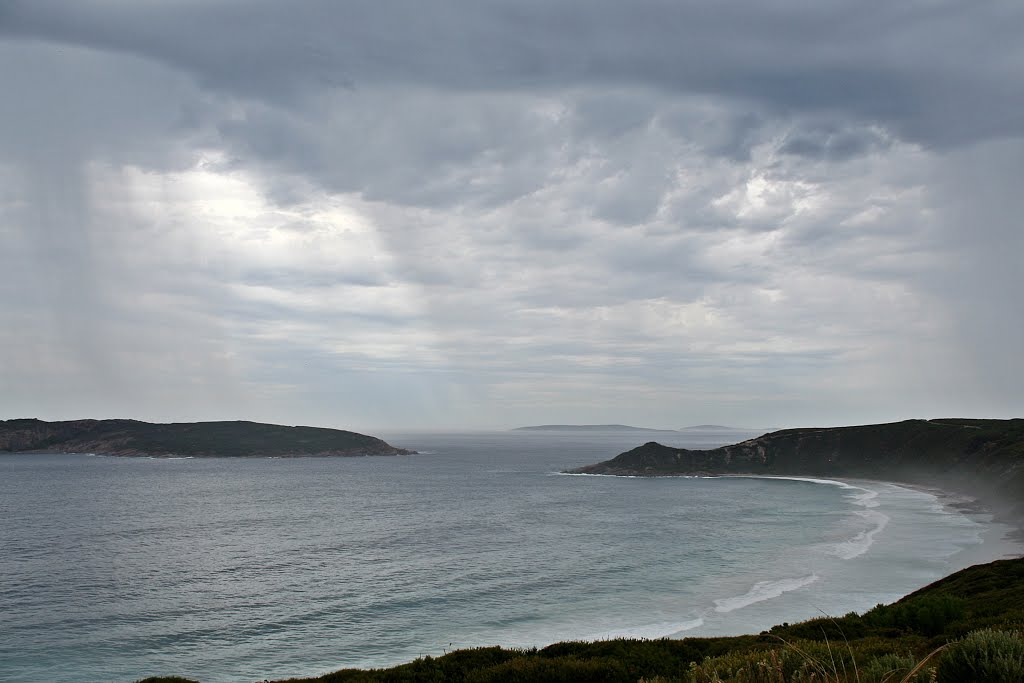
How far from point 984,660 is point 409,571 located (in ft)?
180

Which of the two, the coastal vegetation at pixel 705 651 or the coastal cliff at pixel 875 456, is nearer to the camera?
the coastal vegetation at pixel 705 651

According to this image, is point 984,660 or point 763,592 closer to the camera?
point 984,660

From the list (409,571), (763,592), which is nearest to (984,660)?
(763,592)

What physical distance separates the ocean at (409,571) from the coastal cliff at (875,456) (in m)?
26.8

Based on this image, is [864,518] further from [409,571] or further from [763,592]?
[409,571]

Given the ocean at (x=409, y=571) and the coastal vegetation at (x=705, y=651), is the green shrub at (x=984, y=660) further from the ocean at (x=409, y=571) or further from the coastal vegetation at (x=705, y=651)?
the ocean at (x=409, y=571)

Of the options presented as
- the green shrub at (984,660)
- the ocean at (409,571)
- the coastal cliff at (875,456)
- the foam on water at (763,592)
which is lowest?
the ocean at (409,571)

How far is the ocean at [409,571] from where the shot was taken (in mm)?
38812

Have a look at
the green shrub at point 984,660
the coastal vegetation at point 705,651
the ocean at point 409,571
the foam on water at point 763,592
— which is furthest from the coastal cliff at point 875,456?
the green shrub at point 984,660

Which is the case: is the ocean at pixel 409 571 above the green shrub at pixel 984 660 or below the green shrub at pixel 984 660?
below

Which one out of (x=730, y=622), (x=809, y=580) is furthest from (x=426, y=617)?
(x=809, y=580)

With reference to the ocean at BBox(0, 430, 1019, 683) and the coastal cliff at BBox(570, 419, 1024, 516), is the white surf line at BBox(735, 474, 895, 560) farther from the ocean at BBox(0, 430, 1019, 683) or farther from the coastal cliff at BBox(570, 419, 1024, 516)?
the coastal cliff at BBox(570, 419, 1024, 516)

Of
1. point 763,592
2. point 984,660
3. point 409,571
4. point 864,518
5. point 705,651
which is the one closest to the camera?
point 984,660

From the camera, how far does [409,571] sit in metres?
58.0
